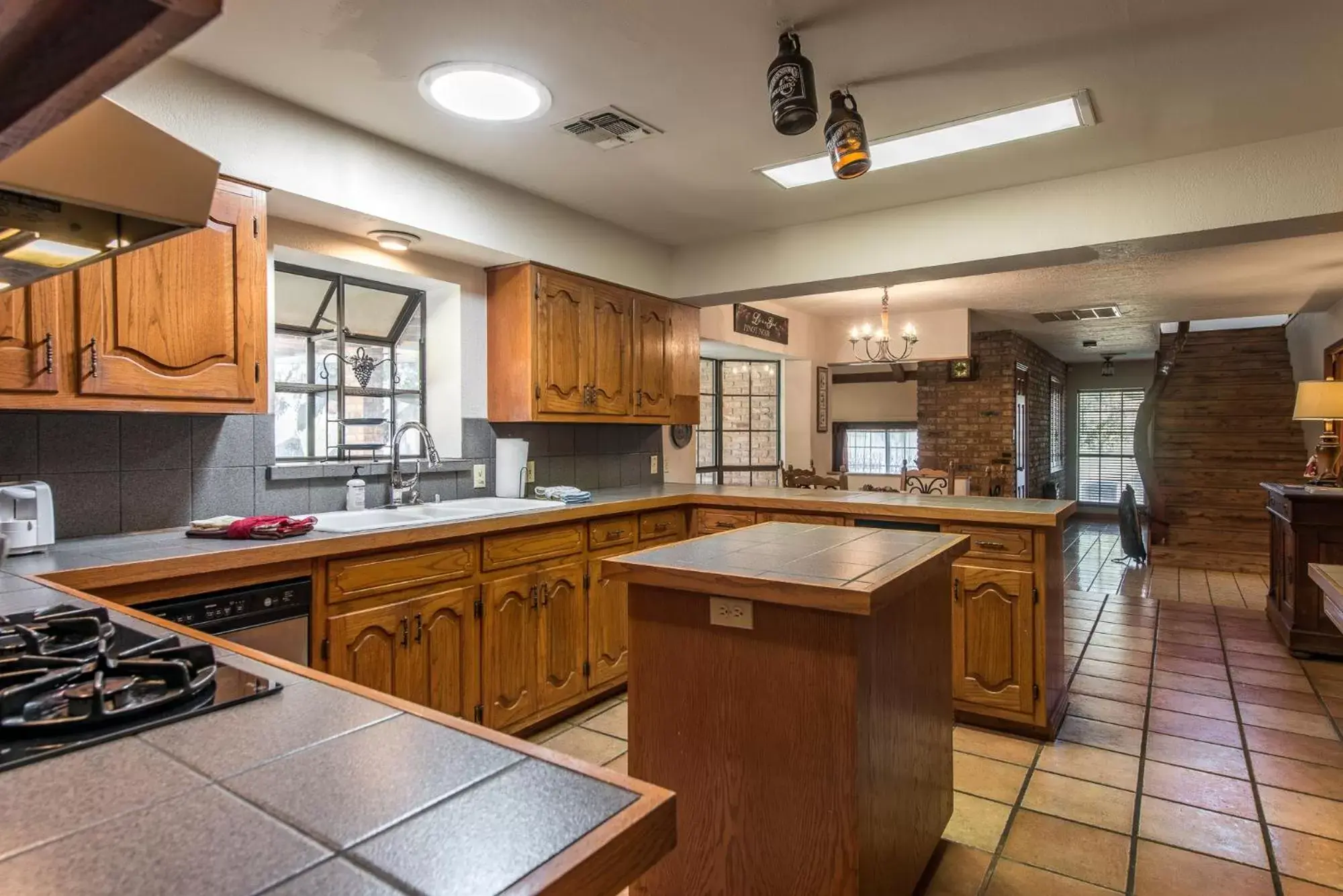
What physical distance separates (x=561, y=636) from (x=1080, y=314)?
249 inches

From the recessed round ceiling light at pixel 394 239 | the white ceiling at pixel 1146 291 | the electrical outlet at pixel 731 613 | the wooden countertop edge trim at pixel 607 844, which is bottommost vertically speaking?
the electrical outlet at pixel 731 613

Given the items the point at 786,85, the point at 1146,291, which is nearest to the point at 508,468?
the point at 786,85

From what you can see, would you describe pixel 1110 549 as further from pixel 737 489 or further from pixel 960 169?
pixel 960 169

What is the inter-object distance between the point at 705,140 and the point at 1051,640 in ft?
8.06

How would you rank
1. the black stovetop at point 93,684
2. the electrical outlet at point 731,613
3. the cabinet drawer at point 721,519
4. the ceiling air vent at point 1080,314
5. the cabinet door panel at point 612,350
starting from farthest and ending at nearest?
the ceiling air vent at point 1080,314
the cabinet door panel at point 612,350
the cabinet drawer at point 721,519
the electrical outlet at point 731,613
the black stovetop at point 93,684

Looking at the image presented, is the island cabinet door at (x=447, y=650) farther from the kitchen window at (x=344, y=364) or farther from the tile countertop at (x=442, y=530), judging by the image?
the kitchen window at (x=344, y=364)

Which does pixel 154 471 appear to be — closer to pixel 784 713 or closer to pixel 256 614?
pixel 256 614

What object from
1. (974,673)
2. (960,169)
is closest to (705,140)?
(960,169)

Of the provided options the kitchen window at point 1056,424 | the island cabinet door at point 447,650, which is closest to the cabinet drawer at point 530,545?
the island cabinet door at point 447,650

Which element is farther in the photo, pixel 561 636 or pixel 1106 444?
pixel 1106 444

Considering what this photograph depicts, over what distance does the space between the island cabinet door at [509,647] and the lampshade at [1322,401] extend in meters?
→ 5.09

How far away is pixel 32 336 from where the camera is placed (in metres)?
1.86

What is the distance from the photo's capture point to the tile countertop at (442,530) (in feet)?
5.88

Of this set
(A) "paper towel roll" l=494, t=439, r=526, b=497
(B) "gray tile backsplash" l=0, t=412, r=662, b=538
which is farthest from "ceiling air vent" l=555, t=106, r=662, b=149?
(B) "gray tile backsplash" l=0, t=412, r=662, b=538
